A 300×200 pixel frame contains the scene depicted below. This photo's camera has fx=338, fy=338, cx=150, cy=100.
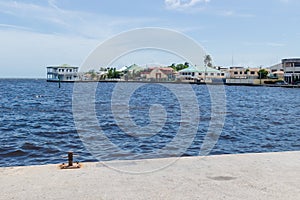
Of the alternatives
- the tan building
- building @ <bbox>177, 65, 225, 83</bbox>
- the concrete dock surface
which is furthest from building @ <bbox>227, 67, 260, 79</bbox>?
the concrete dock surface

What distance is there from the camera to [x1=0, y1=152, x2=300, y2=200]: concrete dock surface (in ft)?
14.1

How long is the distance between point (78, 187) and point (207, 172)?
6.56ft

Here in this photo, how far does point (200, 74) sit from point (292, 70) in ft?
123

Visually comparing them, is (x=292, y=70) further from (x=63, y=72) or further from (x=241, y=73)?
(x=63, y=72)

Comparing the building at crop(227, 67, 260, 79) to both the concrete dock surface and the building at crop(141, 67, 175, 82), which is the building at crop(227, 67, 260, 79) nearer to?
the building at crop(141, 67, 175, 82)

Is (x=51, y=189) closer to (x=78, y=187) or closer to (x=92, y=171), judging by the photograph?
(x=78, y=187)

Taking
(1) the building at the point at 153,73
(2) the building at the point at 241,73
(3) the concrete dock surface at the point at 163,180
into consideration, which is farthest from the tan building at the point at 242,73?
(3) the concrete dock surface at the point at 163,180

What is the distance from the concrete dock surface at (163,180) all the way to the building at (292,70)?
91.5 metres

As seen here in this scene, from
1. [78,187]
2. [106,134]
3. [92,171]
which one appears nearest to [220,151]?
[106,134]

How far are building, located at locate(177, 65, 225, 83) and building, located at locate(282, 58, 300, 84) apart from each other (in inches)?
1064

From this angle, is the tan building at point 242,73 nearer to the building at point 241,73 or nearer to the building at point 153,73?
the building at point 241,73

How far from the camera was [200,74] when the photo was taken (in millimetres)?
124312

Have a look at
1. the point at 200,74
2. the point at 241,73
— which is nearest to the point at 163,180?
the point at 200,74

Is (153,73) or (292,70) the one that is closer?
(153,73)
